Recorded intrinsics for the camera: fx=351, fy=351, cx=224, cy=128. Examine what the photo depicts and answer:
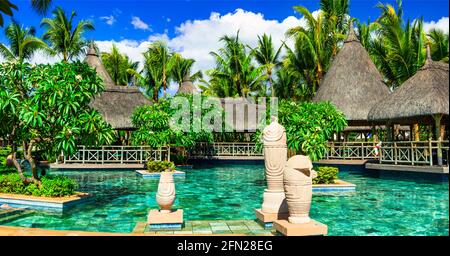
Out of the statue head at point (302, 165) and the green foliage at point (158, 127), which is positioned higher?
the green foliage at point (158, 127)

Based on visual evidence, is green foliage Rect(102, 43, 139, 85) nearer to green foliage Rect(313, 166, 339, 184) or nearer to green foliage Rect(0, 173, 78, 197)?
green foliage Rect(0, 173, 78, 197)

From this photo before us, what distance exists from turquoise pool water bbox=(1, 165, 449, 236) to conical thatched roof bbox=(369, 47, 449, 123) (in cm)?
264

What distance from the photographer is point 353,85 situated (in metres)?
19.9

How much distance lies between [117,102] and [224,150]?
7917 millimetres

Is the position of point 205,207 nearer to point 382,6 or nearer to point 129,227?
point 129,227

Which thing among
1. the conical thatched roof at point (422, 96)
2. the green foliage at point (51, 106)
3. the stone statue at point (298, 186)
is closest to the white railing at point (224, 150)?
the conical thatched roof at point (422, 96)

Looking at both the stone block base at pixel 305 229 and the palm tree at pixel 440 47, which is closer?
the stone block base at pixel 305 229

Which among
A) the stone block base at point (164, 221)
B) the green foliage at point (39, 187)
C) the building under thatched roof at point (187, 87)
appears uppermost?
the building under thatched roof at point (187, 87)

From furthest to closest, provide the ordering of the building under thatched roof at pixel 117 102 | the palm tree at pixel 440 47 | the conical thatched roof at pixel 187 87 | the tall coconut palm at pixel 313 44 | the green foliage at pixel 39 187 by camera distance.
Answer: the conical thatched roof at pixel 187 87 → the tall coconut palm at pixel 313 44 → the building under thatched roof at pixel 117 102 → the palm tree at pixel 440 47 → the green foliage at pixel 39 187

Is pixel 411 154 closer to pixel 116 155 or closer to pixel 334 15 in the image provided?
pixel 334 15

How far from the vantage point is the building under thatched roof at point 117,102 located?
69.8 feet

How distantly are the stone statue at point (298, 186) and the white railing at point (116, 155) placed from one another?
45.5 ft

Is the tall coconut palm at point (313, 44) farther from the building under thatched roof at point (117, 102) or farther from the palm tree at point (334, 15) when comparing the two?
the building under thatched roof at point (117, 102)

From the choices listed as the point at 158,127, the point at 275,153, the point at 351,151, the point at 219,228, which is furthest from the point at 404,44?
the point at 219,228
